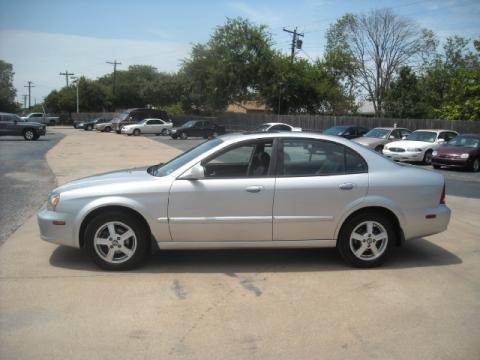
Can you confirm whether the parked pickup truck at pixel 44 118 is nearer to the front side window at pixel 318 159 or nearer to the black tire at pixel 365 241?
the front side window at pixel 318 159

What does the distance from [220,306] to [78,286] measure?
1492 millimetres

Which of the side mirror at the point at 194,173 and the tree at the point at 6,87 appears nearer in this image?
the side mirror at the point at 194,173

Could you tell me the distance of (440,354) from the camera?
375cm

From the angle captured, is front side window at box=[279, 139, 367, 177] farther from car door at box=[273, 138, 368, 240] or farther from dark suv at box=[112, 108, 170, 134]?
dark suv at box=[112, 108, 170, 134]

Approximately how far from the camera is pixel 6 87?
73125 mm

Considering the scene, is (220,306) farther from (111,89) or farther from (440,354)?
(111,89)

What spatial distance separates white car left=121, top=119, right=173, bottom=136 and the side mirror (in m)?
39.4

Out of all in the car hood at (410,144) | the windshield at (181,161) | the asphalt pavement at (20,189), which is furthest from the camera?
the car hood at (410,144)

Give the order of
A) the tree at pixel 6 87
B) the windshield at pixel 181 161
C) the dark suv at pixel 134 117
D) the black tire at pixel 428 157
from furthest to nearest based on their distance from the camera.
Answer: the tree at pixel 6 87 < the dark suv at pixel 134 117 < the black tire at pixel 428 157 < the windshield at pixel 181 161

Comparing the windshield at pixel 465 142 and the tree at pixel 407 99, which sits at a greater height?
the tree at pixel 407 99

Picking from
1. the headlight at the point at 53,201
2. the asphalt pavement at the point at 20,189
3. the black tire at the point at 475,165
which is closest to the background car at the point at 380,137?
the black tire at the point at 475,165

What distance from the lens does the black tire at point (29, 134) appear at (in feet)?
104

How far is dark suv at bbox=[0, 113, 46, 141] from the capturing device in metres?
30.9

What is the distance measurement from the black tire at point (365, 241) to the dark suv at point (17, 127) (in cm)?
2967
